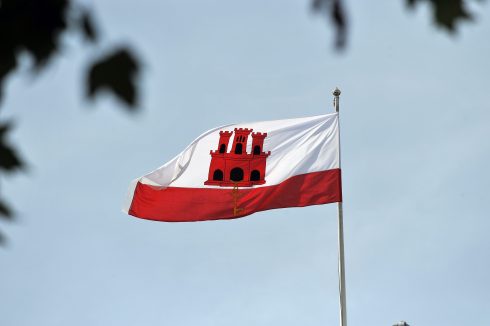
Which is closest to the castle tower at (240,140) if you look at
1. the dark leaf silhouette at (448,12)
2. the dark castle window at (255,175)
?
the dark castle window at (255,175)

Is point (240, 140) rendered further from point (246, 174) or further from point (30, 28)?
point (30, 28)

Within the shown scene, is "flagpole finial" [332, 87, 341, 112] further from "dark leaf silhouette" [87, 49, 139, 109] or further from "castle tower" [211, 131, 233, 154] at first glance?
"dark leaf silhouette" [87, 49, 139, 109]

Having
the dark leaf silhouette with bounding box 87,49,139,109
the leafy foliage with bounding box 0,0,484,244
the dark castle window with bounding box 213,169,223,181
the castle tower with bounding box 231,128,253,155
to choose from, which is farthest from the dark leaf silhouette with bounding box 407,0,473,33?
the castle tower with bounding box 231,128,253,155

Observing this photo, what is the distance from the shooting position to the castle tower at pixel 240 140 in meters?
21.4

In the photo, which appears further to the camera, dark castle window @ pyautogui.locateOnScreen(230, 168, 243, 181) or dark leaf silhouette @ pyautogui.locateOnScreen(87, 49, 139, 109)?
dark castle window @ pyautogui.locateOnScreen(230, 168, 243, 181)

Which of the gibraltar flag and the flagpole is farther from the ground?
the gibraltar flag

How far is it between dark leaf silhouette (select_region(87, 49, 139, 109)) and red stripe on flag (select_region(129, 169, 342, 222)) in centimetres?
1681

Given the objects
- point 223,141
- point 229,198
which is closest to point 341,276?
point 229,198

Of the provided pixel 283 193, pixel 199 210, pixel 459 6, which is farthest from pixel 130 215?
pixel 459 6

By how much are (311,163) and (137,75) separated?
59.1 feet

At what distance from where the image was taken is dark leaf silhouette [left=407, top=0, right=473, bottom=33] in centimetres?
364

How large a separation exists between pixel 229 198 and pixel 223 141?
1.76 m

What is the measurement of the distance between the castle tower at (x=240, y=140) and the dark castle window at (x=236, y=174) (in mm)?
518

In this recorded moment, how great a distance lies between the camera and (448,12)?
3.67 m
